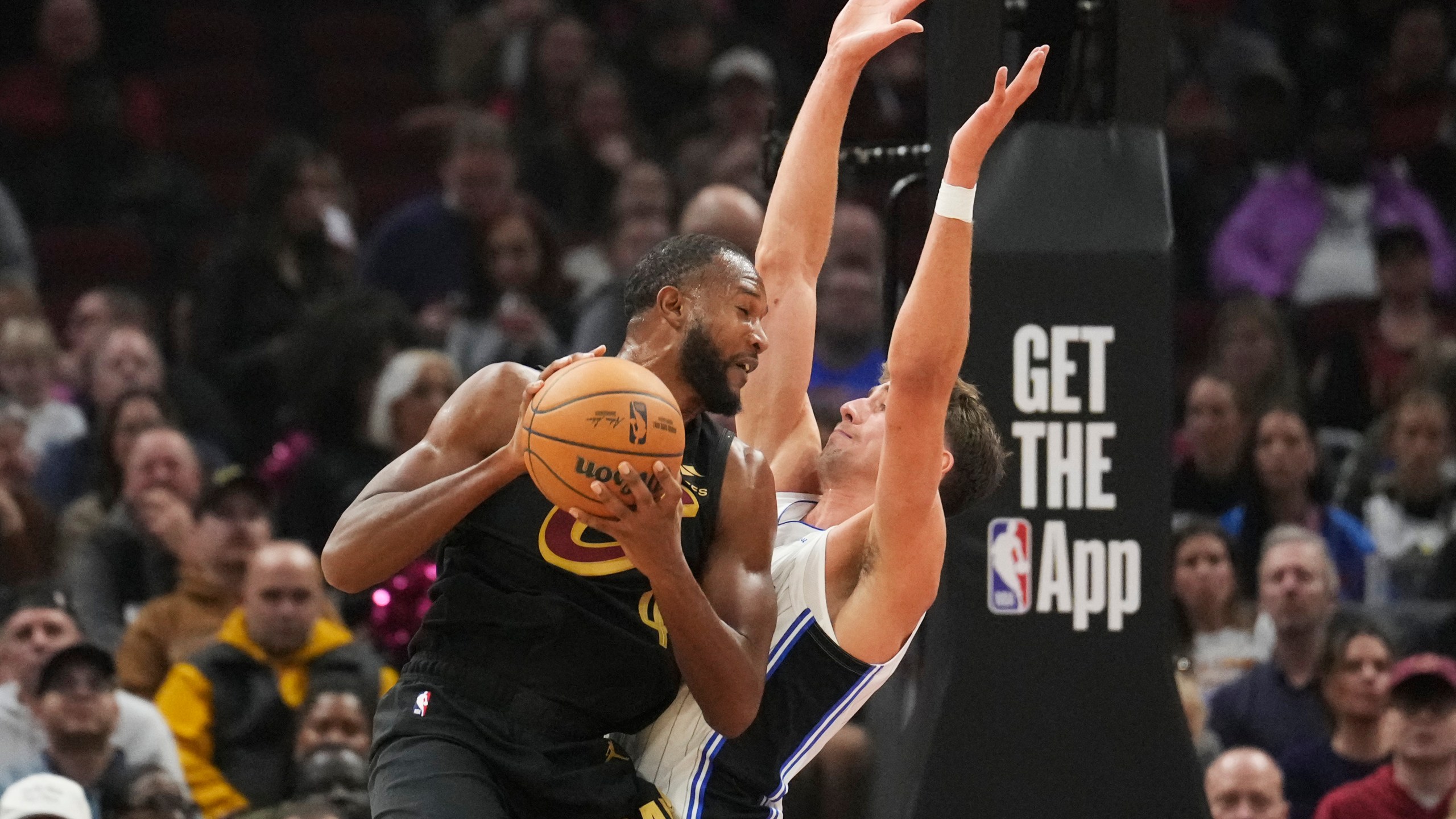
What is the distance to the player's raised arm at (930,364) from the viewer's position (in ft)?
14.8

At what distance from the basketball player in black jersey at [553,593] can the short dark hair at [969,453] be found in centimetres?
63

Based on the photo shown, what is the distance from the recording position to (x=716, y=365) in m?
4.39

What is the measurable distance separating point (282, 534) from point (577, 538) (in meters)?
4.86

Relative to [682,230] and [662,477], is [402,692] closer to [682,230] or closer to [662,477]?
[662,477]

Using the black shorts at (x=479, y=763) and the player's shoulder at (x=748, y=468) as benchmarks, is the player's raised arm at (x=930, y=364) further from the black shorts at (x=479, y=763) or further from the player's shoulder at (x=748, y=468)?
the black shorts at (x=479, y=763)

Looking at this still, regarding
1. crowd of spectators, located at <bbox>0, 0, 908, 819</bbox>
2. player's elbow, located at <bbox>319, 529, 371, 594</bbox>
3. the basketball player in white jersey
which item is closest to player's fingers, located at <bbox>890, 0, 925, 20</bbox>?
the basketball player in white jersey

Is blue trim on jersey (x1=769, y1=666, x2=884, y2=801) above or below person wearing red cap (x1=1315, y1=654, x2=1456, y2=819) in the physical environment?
above

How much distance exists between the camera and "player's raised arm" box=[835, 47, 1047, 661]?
177 inches

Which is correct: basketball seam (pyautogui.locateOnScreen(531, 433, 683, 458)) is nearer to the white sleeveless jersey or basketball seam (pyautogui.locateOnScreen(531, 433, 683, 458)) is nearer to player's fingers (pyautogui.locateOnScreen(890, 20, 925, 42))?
the white sleeveless jersey

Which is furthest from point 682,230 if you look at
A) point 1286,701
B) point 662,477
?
point 662,477

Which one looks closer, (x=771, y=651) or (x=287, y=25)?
(x=771, y=651)

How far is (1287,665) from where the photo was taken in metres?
8.20

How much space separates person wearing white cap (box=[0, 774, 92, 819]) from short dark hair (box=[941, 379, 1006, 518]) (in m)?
3.15

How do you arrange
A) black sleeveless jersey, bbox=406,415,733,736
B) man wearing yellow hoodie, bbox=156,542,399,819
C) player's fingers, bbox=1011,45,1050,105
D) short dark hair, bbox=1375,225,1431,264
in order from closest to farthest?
black sleeveless jersey, bbox=406,415,733,736 < player's fingers, bbox=1011,45,1050,105 < man wearing yellow hoodie, bbox=156,542,399,819 < short dark hair, bbox=1375,225,1431,264
